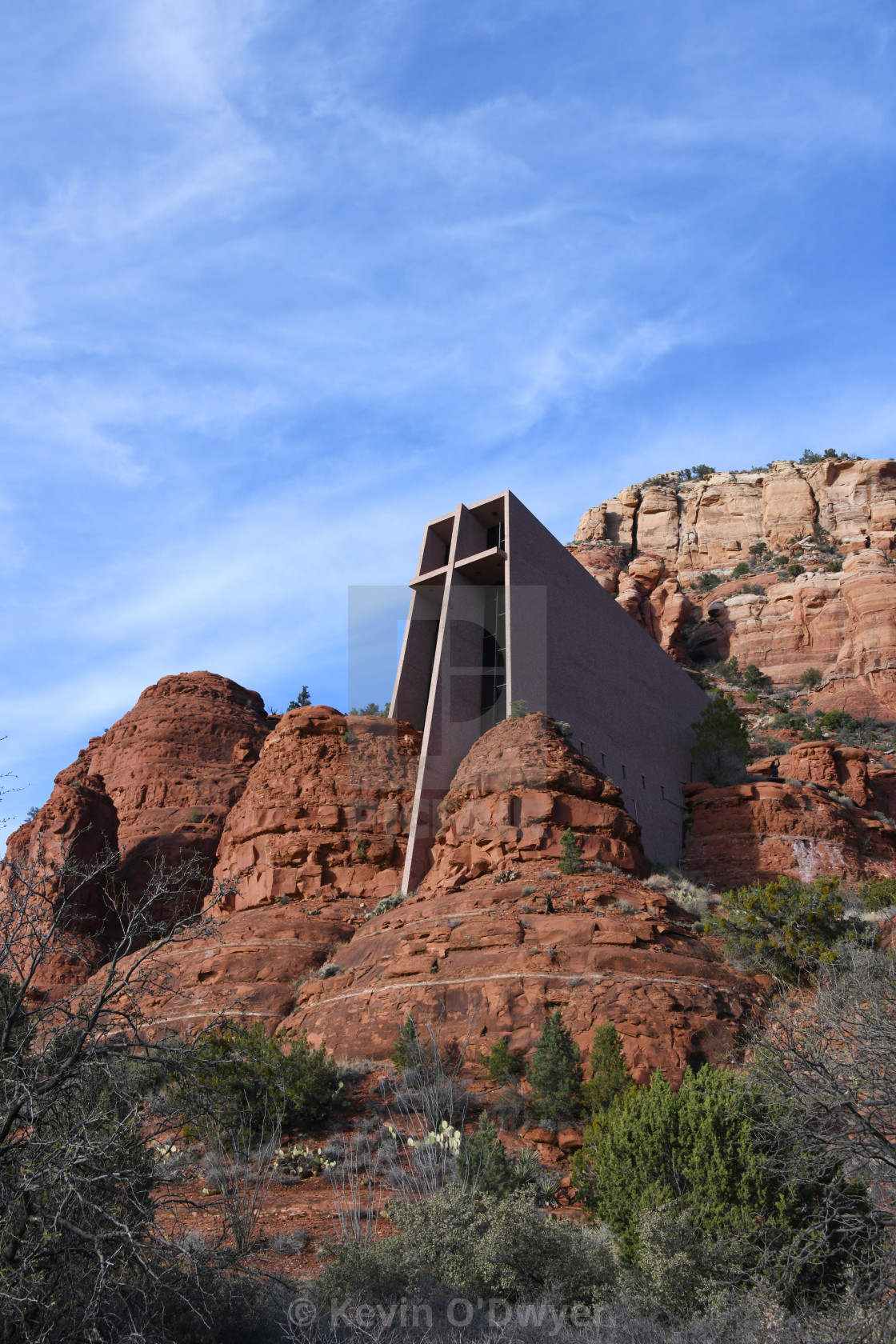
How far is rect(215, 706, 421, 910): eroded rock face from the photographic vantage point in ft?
83.0

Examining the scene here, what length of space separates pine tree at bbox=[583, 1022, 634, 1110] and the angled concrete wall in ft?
32.6

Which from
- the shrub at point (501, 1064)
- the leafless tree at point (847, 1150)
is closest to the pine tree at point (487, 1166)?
the leafless tree at point (847, 1150)

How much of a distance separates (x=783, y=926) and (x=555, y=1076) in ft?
21.3

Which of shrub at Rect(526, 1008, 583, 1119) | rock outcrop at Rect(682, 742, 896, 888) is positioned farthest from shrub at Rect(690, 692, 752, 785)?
shrub at Rect(526, 1008, 583, 1119)

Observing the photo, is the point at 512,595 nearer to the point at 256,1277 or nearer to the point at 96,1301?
the point at 256,1277

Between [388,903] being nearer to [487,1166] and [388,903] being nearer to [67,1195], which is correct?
[487,1166]

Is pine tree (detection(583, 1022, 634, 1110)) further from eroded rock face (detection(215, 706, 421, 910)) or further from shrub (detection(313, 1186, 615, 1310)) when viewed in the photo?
eroded rock face (detection(215, 706, 421, 910))

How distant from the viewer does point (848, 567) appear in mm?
56500

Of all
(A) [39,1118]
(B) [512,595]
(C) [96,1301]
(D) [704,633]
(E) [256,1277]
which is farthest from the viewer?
(D) [704,633]

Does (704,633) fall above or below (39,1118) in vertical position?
above

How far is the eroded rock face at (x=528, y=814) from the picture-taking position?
20.0m

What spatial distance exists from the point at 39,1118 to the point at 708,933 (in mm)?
14253

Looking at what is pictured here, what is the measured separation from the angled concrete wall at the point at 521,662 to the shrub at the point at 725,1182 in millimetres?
13921

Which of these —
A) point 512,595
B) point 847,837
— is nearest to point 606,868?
point 512,595
